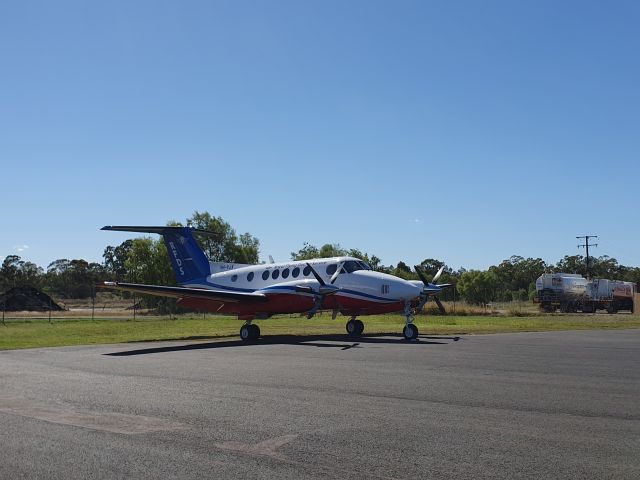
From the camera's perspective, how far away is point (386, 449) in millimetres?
7266

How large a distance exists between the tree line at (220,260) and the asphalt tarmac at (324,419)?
5271 centimetres

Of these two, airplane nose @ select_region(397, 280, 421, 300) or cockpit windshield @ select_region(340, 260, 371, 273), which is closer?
airplane nose @ select_region(397, 280, 421, 300)

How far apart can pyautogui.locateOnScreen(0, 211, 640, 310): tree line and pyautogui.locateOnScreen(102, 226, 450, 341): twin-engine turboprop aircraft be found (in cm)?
3854

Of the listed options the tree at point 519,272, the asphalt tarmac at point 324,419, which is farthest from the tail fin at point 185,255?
the tree at point 519,272

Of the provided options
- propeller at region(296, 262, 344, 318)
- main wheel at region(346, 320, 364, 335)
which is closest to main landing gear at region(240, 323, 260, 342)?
propeller at region(296, 262, 344, 318)

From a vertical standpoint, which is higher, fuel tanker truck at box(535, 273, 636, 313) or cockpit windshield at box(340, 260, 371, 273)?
cockpit windshield at box(340, 260, 371, 273)

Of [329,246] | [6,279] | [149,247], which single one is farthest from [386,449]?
[6,279]

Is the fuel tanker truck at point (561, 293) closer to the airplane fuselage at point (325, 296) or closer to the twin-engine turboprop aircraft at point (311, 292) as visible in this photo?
the twin-engine turboprop aircraft at point (311, 292)

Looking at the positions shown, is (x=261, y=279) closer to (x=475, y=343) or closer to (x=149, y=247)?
(x=475, y=343)

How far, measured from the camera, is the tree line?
8350 centimetres

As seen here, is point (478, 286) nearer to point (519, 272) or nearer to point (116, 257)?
point (519, 272)

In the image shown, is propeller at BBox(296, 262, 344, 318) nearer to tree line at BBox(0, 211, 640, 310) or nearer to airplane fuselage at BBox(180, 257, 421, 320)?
airplane fuselage at BBox(180, 257, 421, 320)

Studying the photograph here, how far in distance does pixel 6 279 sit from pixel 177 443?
463 ft

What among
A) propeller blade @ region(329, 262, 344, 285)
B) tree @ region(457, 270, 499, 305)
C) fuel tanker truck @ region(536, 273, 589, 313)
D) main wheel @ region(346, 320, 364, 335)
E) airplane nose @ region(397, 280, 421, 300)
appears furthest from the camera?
tree @ region(457, 270, 499, 305)
